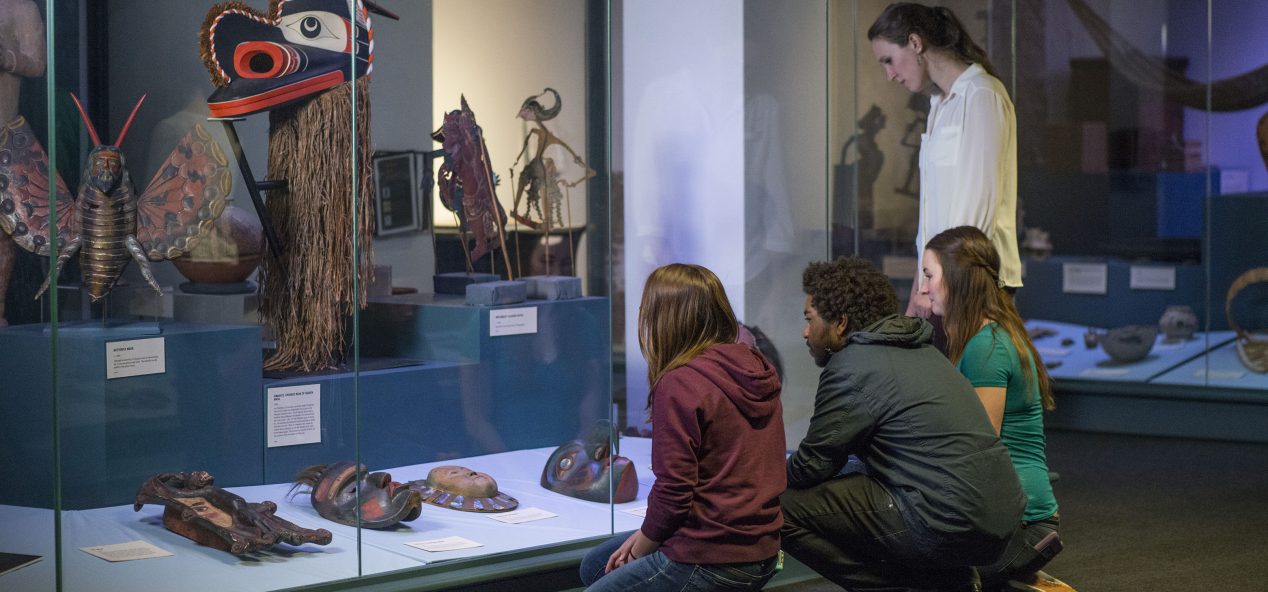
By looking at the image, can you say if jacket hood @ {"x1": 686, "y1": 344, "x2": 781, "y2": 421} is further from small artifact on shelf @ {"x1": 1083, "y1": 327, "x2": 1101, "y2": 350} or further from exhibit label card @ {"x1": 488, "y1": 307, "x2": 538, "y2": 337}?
small artifact on shelf @ {"x1": 1083, "y1": 327, "x2": 1101, "y2": 350}

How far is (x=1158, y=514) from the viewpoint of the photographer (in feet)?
15.1

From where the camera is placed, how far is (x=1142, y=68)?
6.55 meters

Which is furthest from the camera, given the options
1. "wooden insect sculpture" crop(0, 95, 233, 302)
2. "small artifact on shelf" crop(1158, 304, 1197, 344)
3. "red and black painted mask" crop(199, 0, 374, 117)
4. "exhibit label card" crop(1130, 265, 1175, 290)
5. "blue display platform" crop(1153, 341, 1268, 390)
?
"exhibit label card" crop(1130, 265, 1175, 290)

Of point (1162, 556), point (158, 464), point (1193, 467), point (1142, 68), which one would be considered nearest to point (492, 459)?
point (158, 464)

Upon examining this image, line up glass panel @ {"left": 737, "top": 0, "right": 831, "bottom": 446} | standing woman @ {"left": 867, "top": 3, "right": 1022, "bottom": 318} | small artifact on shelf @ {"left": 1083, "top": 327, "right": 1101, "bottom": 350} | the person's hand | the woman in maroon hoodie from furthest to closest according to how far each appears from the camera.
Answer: small artifact on shelf @ {"left": 1083, "top": 327, "right": 1101, "bottom": 350} < glass panel @ {"left": 737, "top": 0, "right": 831, "bottom": 446} < standing woman @ {"left": 867, "top": 3, "right": 1022, "bottom": 318} < the person's hand < the woman in maroon hoodie

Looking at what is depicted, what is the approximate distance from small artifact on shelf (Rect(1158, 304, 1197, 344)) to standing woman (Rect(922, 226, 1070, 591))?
3.68 m

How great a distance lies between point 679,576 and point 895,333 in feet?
2.12

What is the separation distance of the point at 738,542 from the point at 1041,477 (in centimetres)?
93

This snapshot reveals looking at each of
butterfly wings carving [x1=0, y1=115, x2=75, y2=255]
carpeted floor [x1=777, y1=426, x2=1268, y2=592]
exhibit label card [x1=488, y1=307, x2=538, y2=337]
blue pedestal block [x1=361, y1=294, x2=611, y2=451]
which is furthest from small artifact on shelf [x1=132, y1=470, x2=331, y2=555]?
carpeted floor [x1=777, y1=426, x2=1268, y2=592]

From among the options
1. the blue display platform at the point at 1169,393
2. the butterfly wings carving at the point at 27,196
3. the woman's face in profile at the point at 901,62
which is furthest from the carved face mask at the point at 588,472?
the blue display platform at the point at 1169,393

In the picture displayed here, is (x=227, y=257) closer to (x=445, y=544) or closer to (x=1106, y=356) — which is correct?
(x=445, y=544)

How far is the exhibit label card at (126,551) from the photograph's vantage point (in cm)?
270

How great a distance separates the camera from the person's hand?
7.88ft

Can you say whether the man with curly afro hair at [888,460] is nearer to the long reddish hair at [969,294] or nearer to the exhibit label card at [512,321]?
the long reddish hair at [969,294]
